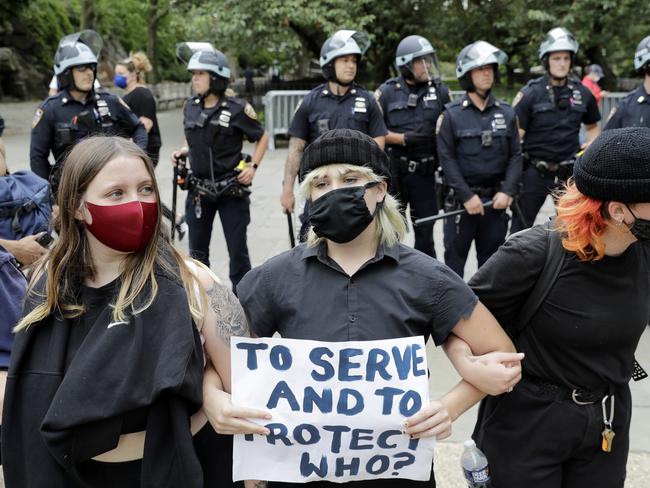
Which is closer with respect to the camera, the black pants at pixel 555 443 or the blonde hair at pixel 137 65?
the black pants at pixel 555 443

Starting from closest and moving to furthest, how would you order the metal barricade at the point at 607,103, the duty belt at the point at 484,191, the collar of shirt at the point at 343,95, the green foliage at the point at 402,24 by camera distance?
the duty belt at the point at 484,191, the collar of shirt at the point at 343,95, the metal barricade at the point at 607,103, the green foliage at the point at 402,24

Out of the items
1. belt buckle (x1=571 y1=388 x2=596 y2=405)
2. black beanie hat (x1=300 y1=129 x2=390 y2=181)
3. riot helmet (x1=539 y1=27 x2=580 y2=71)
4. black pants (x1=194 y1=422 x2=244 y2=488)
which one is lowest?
black pants (x1=194 y1=422 x2=244 y2=488)

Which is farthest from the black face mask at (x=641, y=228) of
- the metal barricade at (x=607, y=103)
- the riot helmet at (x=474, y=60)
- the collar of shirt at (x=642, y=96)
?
the metal barricade at (x=607, y=103)

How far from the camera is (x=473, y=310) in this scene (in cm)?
217

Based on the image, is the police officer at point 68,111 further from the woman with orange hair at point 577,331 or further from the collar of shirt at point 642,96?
the woman with orange hair at point 577,331

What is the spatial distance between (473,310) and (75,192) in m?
1.21

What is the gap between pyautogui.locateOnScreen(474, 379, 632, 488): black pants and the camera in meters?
2.36

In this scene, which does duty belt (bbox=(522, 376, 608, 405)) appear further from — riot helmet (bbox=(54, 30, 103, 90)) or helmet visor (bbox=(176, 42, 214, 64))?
riot helmet (bbox=(54, 30, 103, 90))

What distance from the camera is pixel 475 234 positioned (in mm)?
6203

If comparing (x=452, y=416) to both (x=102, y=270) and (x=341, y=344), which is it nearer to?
(x=341, y=344)

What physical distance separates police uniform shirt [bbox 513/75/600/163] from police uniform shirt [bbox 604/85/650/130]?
0.33m

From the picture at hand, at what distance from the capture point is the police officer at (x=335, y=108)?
6.36m

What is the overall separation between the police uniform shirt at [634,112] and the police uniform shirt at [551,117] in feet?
1.09

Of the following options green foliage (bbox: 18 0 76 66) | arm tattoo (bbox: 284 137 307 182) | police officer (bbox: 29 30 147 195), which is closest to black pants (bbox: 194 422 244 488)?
arm tattoo (bbox: 284 137 307 182)
